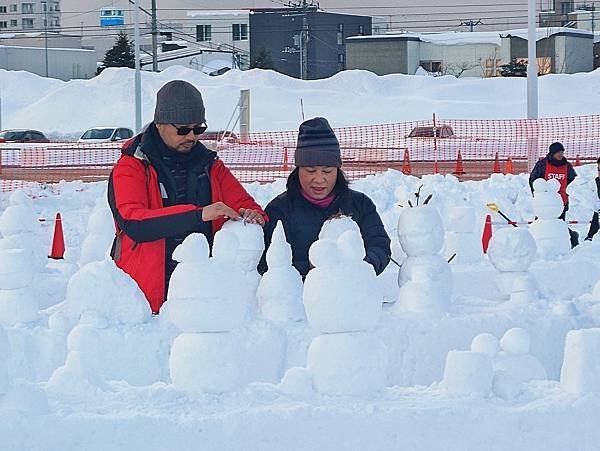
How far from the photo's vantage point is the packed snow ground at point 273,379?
9.45ft

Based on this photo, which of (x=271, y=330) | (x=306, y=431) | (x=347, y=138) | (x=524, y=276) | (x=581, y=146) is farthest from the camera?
(x=347, y=138)

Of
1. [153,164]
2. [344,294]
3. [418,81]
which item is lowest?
[344,294]

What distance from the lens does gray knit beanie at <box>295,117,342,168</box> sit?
15.9 feet

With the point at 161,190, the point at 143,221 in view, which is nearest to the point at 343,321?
the point at 143,221

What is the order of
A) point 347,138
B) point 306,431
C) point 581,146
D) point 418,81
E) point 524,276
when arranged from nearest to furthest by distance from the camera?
1. point 306,431
2. point 524,276
3. point 581,146
4. point 347,138
5. point 418,81

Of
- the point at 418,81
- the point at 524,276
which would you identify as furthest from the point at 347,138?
the point at 524,276

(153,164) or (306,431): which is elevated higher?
(153,164)

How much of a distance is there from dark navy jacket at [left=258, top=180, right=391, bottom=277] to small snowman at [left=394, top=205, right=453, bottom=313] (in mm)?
123

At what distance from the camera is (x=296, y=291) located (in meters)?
4.72

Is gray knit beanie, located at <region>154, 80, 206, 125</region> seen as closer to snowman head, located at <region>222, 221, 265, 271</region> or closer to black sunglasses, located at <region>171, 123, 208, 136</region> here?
black sunglasses, located at <region>171, 123, 208, 136</region>

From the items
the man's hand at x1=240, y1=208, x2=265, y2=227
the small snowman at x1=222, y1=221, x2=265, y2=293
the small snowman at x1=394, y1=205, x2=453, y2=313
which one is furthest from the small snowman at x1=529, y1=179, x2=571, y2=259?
the man's hand at x1=240, y1=208, x2=265, y2=227

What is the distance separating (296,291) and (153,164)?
2.57ft

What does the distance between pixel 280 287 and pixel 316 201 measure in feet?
1.56

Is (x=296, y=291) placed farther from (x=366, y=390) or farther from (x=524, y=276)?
(x=366, y=390)
